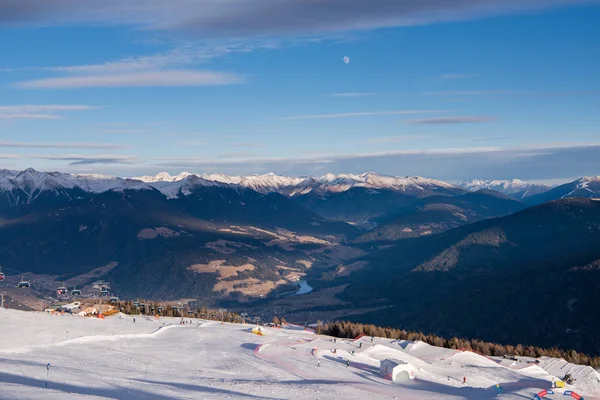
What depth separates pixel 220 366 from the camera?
2549 inches

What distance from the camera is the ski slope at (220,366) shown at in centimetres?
4828

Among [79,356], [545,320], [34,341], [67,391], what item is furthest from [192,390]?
[545,320]

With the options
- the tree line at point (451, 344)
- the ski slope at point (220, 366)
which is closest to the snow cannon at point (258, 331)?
the ski slope at point (220, 366)

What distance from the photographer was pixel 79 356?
205 ft

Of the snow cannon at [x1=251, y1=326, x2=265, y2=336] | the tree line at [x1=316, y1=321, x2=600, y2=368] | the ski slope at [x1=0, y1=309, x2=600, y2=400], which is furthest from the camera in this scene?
the tree line at [x1=316, y1=321, x2=600, y2=368]

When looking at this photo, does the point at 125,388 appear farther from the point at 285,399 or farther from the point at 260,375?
the point at 260,375

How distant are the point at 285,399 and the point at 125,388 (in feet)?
35.2

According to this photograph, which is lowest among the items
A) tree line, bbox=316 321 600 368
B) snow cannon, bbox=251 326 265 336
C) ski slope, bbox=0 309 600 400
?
tree line, bbox=316 321 600 368

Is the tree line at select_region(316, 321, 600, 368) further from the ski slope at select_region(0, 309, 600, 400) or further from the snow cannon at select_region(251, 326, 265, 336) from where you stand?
the snow cannon at select_region(251, 326, 265, 336)

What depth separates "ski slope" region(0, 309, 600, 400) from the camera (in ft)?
158

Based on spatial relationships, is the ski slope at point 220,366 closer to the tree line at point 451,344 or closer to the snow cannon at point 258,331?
the snow cannon at point 258,331

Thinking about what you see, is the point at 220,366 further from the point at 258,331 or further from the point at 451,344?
the point at 451,344

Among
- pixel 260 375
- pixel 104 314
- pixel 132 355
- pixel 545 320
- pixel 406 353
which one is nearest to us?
pixel 260 375

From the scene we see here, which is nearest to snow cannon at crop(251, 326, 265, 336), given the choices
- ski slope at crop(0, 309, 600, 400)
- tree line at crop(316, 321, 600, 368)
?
ski slope at crop(0, 309, 600, 400)
